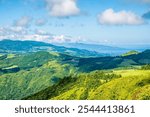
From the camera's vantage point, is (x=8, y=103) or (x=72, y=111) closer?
(x=72, y=111)

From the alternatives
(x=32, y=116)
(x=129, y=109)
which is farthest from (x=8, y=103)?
(x=129, y=109)

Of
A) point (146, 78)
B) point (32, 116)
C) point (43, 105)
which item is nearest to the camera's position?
point (32, 116)

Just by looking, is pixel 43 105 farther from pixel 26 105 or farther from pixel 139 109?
pixel 139 109

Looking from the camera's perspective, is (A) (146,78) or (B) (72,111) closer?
(B) (72,111)

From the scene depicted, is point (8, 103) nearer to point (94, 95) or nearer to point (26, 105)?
point (26, 105)

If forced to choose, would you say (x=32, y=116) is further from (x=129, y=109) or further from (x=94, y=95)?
(x=94, y=95)

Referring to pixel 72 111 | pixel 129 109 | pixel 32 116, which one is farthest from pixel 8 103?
pixel 129 109

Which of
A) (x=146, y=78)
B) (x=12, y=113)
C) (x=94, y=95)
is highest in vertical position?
(x=12, y=113)

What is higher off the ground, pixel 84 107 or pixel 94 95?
pixel 84 107

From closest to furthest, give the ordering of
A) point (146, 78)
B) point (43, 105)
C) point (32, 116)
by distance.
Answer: point (32, 116)
point (43, 105)
point (146, 78)

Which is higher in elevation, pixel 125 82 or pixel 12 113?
pixel 12 113
